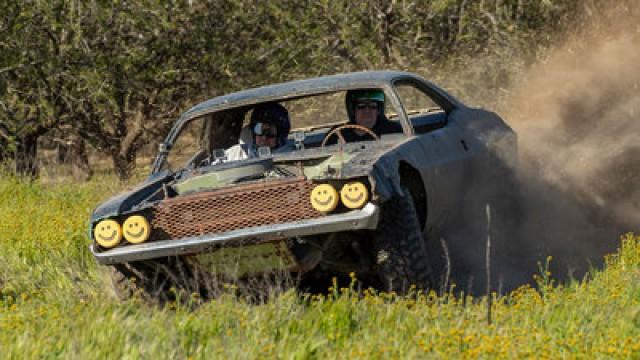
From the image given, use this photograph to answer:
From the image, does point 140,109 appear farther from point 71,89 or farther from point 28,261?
point 28,261

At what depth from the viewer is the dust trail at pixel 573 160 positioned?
8.32 m

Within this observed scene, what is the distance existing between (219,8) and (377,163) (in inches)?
385

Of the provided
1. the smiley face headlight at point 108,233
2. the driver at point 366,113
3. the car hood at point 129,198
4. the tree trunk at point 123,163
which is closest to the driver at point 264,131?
the driver at point 366,113

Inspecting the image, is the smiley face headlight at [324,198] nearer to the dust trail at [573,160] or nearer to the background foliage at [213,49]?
the dust trail at [573,160]

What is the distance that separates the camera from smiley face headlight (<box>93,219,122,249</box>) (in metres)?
6.61

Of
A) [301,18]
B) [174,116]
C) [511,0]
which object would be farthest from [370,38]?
[174,116]

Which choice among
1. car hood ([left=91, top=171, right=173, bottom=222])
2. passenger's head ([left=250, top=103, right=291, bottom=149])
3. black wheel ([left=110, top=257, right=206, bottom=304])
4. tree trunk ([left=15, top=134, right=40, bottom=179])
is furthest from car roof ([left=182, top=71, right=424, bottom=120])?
tree trunk ([left=15, top=134, right=40, bottom=179])

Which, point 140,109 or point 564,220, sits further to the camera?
point 140,109

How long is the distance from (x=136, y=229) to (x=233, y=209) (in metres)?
0.58

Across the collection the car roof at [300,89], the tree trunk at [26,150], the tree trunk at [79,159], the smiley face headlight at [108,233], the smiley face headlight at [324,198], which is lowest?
the tree trunk at [79,159]

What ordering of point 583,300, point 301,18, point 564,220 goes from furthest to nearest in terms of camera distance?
point 301,18
point 564,220
point 583,300

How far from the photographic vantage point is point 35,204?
11227mm

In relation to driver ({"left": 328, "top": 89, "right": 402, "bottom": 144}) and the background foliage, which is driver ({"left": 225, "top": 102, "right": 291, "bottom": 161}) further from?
the background foliage

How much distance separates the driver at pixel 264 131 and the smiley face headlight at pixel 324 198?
187 centimetres
